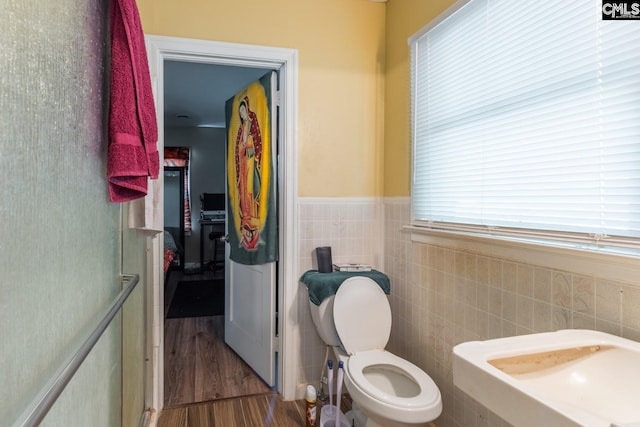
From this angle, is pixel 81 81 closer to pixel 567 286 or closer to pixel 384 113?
pixel 567 286

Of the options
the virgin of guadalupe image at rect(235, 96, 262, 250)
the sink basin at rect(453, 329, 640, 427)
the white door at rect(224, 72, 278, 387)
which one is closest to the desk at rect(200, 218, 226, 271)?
the white door at rect(224, 72, 278, 387)

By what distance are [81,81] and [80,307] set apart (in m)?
0.61

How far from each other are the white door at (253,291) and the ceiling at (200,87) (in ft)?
1.89

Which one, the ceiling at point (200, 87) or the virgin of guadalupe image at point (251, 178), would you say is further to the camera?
the ceiling at point (200, 87)

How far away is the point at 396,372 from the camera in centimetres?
179

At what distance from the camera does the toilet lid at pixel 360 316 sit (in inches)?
75.0

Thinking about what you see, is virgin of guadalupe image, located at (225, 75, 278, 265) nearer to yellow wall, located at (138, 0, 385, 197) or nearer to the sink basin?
yellow wall, located at (138, 0, 385, 197)

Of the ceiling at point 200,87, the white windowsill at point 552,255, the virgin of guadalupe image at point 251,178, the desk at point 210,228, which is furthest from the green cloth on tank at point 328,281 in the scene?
the desk at point 210,228

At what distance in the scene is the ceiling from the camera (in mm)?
3449

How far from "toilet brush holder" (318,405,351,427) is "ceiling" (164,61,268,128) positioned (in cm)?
233

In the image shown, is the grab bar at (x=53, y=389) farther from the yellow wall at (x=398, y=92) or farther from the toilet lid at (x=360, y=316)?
the yellow wall at (x=398, y=92)

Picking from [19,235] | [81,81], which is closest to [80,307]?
[19,235]

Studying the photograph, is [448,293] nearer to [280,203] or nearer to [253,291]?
[280,203]

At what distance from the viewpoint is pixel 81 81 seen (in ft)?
3.13
